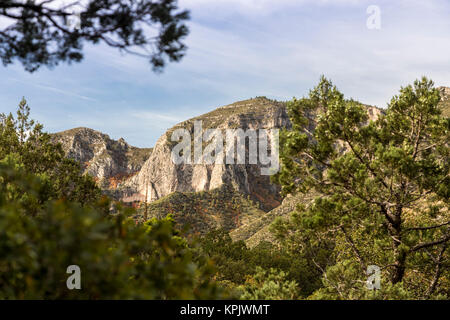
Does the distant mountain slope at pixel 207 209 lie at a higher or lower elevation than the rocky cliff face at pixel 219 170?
lower

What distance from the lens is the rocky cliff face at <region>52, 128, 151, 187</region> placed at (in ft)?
566

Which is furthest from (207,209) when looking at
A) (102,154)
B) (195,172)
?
(102,154)

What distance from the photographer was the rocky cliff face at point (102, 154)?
172 m

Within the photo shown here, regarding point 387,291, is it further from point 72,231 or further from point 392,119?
point 72,231

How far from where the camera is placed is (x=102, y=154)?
593 ft

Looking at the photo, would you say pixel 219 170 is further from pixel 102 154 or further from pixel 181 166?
pixel 102 154

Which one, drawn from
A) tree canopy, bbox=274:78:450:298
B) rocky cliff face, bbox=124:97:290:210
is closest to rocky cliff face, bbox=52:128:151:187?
rocky cliff face, bbox=124:97:290:210

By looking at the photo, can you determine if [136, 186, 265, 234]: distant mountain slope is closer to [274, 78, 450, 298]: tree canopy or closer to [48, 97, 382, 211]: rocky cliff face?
[48, 97, 382, 211]: rocky cliff face

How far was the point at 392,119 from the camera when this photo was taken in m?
10.6

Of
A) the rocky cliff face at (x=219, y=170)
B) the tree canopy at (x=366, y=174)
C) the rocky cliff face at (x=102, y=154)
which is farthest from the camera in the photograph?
the rocky cliff face at (x=102, y=154)

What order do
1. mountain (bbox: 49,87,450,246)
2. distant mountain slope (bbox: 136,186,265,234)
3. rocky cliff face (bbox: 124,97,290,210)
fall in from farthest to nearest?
rocky cliff face (bbox: 124,97,290,210) < mountain (bbox: 49,87,450,246) < distant mountain slope (bbox: 136,186,265,234)

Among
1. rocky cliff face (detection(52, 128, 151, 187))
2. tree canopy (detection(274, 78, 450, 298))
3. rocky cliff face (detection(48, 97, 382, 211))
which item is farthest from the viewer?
rocky cliff face (detection(52, 128, 151, 187))

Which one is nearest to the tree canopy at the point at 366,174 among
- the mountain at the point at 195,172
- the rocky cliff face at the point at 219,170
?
the mountain at the point at 195,172

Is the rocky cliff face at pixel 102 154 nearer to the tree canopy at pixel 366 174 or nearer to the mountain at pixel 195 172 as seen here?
the mountain at pixel 195 172
